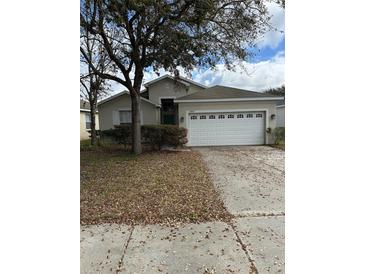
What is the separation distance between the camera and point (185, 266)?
2.58 m

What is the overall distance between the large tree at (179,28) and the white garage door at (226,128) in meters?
5.19

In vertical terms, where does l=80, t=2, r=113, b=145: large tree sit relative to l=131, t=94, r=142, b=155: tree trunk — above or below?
above

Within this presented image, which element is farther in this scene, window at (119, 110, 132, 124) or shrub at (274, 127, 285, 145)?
window at (119, 110, 132, 124)

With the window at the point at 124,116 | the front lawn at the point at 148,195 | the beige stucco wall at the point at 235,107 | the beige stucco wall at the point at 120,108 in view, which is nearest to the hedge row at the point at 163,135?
the beige stucco wall at the point at 235,107

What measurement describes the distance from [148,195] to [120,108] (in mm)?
13739

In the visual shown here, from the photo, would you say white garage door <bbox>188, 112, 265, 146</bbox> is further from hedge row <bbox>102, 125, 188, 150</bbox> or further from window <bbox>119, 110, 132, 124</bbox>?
window <bbox>119, 110, 132, 124</bbox>

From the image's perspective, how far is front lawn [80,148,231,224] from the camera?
3.88m

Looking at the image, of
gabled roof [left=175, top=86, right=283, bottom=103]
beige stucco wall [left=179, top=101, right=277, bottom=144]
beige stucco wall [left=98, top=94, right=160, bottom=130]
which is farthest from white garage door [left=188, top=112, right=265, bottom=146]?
beige stucco wall [left=98, top=94, right=160, bottom=130]

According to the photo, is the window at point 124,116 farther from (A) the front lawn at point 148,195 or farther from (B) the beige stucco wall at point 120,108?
(A) the front lawn at point 148,195

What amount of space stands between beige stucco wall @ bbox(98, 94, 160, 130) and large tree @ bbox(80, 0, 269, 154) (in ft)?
26.7
